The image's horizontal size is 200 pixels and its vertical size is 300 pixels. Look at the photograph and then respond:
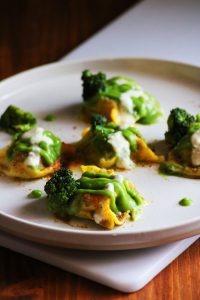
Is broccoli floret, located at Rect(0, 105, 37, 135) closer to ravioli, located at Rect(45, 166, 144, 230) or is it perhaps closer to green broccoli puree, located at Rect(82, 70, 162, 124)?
green broccoli puree, located at Rect(82, 70, 162, 124)

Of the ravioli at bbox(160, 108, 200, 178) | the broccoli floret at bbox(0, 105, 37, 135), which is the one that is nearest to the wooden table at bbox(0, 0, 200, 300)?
the ravioli at bbox(160, 108, 200, 178)

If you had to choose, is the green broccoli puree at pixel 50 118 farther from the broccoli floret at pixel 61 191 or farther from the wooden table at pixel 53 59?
the wooden table at pixel 53 59

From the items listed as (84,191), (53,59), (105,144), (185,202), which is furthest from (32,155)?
(53,59)

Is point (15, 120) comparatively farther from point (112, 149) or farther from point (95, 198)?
point (95, 198)

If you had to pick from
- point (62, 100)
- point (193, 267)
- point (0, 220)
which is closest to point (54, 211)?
point (0, 220)

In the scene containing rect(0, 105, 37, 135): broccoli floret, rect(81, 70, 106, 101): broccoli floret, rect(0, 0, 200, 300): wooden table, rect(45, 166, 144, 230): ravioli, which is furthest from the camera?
rect(81, 70, 106, 101): broccoli floret

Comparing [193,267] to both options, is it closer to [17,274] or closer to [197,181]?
[197,181]
